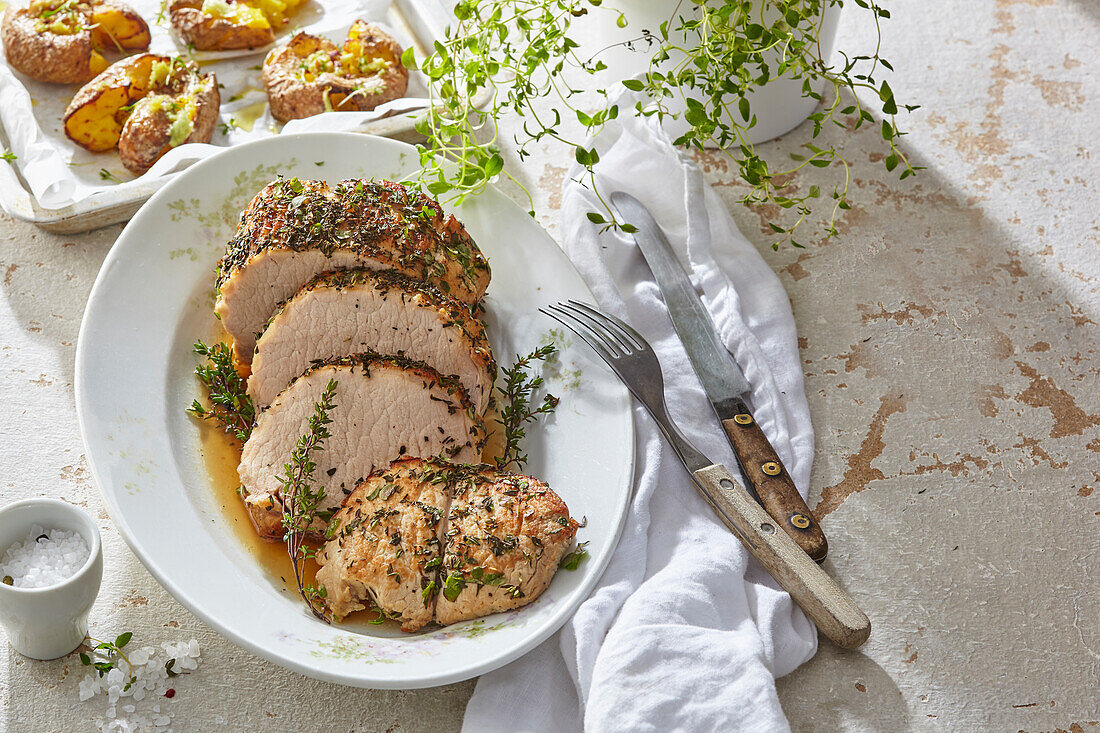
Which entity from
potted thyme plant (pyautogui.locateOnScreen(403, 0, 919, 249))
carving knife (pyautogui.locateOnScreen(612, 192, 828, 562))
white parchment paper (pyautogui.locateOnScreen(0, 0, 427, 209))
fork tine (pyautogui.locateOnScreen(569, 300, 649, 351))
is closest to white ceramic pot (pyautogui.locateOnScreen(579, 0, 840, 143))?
potted thyme plant (pyautogui.locateOnScreen(403, 0, 919, 249))

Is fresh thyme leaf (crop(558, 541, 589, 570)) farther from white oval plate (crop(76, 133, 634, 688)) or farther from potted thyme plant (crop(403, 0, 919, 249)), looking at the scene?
potted thyme plant (crop(403, 0, 919, 249))

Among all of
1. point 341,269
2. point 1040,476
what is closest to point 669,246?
point 341,269


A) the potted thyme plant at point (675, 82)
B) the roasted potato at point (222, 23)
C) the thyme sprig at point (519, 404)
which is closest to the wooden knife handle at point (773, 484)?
the thyme sprig at point (519, 404)

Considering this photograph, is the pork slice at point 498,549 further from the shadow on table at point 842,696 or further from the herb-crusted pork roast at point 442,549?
the shadow on table at point 842,696

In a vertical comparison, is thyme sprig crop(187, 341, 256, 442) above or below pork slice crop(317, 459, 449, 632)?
below

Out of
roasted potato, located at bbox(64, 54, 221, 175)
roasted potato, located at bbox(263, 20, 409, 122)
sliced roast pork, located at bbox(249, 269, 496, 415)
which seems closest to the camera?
sliced roast pork, located at bbox(249, 269, 496, 415)

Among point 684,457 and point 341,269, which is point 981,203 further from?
point 341,269

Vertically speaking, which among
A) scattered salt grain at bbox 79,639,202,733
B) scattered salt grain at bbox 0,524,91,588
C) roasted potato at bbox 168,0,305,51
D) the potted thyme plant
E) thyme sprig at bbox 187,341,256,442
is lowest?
scattered salt grain at bbox 79,639,202,733

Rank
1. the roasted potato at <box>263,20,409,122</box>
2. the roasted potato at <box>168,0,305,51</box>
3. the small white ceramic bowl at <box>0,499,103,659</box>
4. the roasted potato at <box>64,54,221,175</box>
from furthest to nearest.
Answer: the roasted potato at <box>168,0,305,51</box> → the roasted potato at <box>263,20,409,122</box> → the roasted potato at <box>64,54,221,175</box> → the small white ceramic bowl at <box>0,499,103,659</box>
